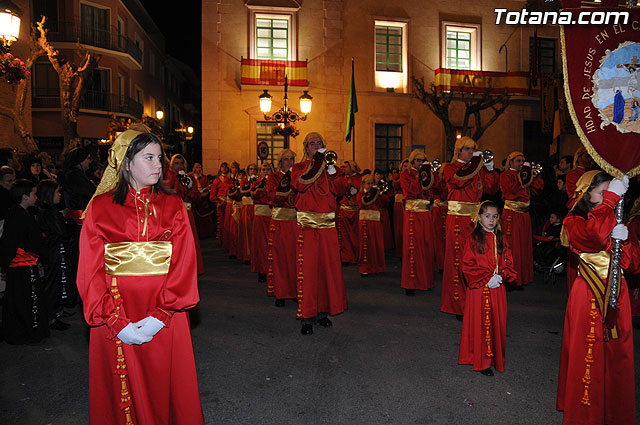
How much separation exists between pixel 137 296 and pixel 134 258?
226 mm

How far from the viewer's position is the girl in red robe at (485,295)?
4703mm

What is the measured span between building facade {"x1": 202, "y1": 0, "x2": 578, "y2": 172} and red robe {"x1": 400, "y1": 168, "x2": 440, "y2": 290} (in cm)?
1130

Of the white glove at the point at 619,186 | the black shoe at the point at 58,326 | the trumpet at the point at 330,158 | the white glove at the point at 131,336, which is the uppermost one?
the trumpet at the point at 330,158

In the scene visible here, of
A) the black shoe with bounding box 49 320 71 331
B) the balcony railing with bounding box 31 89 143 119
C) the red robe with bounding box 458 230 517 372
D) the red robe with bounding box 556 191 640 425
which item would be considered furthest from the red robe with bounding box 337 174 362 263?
the balcony railing with bounding box 31 89 143 119

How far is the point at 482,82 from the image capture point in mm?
22078

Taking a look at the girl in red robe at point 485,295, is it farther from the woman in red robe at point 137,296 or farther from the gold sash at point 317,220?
→ the woman in red robe at point 137,296

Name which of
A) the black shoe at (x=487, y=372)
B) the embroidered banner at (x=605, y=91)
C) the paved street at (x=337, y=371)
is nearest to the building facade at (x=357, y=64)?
the paved street at (x=337, y=371)

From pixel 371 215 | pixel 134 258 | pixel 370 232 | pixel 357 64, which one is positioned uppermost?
pixel 357 64

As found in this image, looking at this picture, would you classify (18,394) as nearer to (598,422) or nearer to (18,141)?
(598,422)

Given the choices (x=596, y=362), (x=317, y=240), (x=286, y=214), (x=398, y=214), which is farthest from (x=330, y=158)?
(x=398, y=214)

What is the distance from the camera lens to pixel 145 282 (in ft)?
9.23

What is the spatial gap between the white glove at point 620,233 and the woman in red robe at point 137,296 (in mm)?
2843

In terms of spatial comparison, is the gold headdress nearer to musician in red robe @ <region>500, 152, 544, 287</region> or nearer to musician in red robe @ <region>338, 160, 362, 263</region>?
musician in red robe @ <region>500, 152, 544, 287</region>

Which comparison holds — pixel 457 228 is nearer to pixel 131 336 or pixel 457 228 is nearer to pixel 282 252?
pixel 282 252
